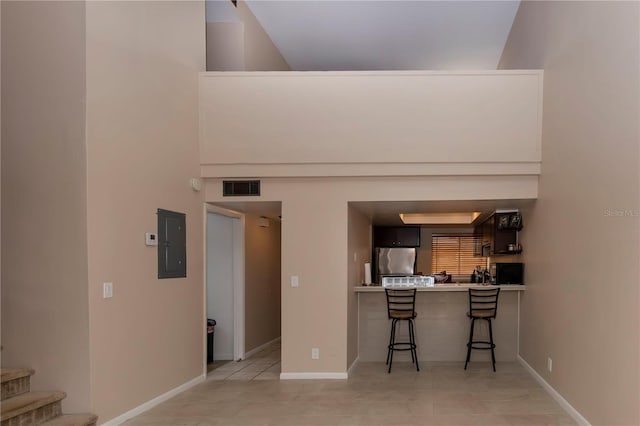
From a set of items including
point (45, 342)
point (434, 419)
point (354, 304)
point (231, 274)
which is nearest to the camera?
point (45, 342)

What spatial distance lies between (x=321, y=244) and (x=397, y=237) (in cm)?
428

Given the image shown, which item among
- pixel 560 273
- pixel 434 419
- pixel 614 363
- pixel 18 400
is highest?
pixel 560 273

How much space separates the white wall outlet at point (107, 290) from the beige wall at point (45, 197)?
0.19m

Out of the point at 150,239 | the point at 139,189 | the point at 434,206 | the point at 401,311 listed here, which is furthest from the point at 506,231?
the point at 139,189

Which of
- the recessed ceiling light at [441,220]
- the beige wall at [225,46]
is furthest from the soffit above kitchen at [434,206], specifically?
the beige wall at [225,46]

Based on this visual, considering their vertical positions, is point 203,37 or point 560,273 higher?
point 203,37

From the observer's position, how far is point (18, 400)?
3719 mm

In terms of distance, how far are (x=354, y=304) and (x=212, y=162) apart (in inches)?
95.4

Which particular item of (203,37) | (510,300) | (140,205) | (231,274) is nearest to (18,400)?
(140,205)

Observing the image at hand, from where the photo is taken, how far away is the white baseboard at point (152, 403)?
4.26m

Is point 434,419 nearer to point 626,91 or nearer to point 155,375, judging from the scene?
point 155,375

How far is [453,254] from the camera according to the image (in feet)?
35.2

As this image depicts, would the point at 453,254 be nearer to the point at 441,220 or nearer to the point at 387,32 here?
the point at 441,220

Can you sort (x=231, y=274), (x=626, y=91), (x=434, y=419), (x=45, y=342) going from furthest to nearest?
(x=231, y=274)
(x=434, y=419)
(x=45, y=342)
(x=626, y=91)
